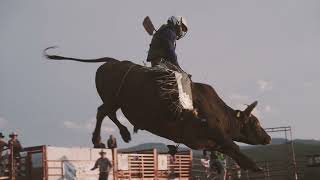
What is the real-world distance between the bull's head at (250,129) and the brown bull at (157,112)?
89mm

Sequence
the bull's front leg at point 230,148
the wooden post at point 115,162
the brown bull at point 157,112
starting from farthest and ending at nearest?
the wooden post at point 115,162
the bull's front leg at point 230,148
the brown bull at point 157,112

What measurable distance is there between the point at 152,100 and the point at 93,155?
15638mm

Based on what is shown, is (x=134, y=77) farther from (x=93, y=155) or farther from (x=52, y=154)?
(x=93, y=155)

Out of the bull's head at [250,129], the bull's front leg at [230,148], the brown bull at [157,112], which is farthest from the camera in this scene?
the bull's head at [250,129]

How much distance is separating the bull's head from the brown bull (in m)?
0.09

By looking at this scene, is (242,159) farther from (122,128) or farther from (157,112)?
(122,128)

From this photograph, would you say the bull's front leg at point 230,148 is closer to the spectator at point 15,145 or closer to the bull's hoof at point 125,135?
the bull's hoof at point 125,135

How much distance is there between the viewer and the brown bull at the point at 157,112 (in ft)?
24.2

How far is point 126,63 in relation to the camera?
8.05 metres

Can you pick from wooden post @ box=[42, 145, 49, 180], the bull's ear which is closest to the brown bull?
the bull's ear

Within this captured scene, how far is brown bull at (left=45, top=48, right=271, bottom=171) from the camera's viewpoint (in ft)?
24.2

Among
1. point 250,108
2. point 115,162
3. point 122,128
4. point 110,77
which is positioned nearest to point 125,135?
point 122,128

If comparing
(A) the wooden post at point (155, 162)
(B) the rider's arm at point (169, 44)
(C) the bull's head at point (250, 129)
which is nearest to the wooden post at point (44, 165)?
(A) the wooden post at point (155, 162)

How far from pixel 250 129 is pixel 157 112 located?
198 cm
